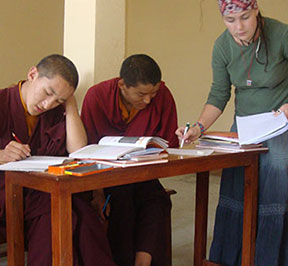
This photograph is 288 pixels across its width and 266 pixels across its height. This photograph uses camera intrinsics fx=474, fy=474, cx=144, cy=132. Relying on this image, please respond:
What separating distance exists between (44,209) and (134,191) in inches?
27.2

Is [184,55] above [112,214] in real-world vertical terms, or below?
above

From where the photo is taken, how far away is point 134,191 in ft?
7.96

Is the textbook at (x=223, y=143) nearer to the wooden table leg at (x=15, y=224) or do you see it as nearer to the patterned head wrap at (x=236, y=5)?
the patterned head wrap at (x=236, y=5)

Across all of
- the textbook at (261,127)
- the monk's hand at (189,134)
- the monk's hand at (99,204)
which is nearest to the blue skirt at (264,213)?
the textbook at (261,127)

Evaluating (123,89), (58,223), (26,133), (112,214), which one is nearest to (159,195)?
(112,214)

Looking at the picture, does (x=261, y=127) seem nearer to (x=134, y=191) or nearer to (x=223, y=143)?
(x=223, y=143)

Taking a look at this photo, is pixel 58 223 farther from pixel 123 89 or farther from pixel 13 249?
pixel 123 89

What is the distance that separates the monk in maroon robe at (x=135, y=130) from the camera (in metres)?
2.27

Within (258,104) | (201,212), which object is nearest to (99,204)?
(201,212)

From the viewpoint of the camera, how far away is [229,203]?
2410 mm

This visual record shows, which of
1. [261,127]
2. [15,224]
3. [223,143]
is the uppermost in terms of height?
[261,127]

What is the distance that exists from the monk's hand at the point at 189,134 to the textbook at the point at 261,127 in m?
0.21

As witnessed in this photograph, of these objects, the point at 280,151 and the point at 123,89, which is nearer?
the point at 280,151

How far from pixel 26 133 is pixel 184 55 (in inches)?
152
